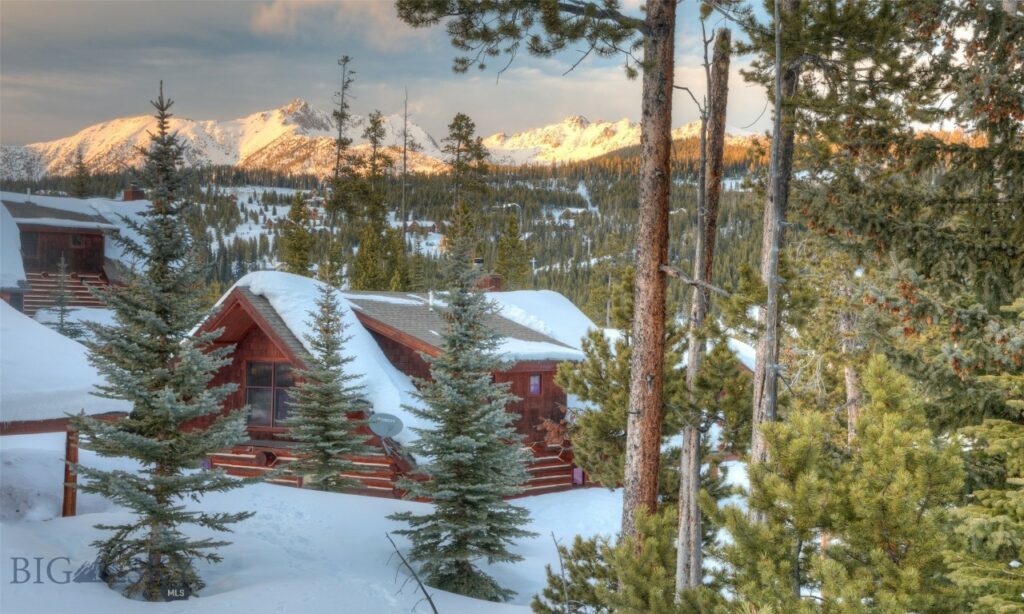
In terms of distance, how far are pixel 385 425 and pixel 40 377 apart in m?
8.24

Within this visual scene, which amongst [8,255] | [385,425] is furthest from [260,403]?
[8,255]

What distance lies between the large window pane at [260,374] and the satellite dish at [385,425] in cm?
366

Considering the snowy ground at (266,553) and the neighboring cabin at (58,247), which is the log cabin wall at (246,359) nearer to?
the snowy ground at (266,553)

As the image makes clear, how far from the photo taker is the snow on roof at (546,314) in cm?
2397

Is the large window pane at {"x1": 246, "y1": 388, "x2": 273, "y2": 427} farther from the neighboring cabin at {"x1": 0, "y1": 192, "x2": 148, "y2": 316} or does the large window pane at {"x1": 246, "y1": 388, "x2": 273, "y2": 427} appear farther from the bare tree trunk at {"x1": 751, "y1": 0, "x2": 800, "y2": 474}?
the neighboring cabin at {"x1": 0, "y1": 192, "x2": 148, "y2": 316}

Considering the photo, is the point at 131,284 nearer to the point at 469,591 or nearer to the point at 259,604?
the point at 259,604

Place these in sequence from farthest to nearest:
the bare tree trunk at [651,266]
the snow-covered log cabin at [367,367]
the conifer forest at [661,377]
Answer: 1. the snow-covered log cabin at [367,367]
2. the bare tree trunk at [651,266]
3. the conifer forest at [661,377]

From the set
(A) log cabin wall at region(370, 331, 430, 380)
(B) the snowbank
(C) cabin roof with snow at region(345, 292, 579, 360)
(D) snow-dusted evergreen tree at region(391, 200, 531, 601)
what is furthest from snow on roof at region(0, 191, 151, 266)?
(D) snow-dusted evergreen tree at region(391, 200, 531, 601)

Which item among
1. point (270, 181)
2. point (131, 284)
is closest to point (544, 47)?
point (131, 284)

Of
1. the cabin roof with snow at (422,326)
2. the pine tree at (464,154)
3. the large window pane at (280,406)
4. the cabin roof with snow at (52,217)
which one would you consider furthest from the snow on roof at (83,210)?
the large window pane at (280,406)

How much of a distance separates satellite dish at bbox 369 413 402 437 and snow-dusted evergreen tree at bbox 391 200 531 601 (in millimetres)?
4901

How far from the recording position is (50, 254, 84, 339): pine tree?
29953 mm

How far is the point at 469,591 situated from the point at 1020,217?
922cm

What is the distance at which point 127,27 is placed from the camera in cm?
1069
